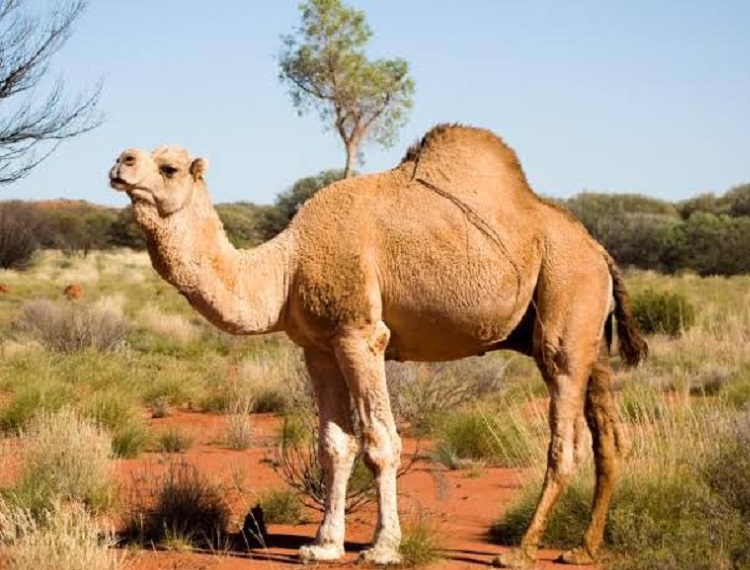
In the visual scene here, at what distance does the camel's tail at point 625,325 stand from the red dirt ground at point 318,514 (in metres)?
1.55

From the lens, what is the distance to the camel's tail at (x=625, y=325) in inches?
336

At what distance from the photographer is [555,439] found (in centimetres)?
803

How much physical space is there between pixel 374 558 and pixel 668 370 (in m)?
12.6

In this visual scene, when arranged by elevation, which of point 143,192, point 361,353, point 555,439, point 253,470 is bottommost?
point 253,470

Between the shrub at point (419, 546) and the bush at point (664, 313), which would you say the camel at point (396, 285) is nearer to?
the shrub at point (419, 546)

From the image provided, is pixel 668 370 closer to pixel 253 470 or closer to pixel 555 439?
pixel 253 470

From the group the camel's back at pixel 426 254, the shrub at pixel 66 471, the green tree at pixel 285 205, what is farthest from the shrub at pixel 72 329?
the green tree at pixel 285 205

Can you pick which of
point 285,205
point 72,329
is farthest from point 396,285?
point 285,205

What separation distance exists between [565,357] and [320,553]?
2.11 m

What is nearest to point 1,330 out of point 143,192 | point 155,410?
point 155,410

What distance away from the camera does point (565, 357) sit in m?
8.07

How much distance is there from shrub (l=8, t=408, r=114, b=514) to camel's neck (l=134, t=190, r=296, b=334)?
2634 millimetres

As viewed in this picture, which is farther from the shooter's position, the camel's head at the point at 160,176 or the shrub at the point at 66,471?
the shrub at the point at 66,471

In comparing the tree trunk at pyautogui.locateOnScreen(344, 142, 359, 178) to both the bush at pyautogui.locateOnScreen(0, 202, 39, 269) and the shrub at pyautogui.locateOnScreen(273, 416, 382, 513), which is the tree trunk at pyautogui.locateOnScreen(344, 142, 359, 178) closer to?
the shrub at pyautogui.locateOnScreen(273, 416, 382, 513)
